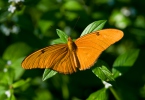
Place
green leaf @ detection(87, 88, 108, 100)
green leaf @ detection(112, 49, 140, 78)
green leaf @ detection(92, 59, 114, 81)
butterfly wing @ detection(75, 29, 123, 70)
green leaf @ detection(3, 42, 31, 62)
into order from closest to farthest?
butterfly wing @ detection(75, 29, 123, 70)
green leaf @ detection(92, 59, 114, 81)
green leaf @ detection(87, 88, 108, 100)
green leaf @ detection(112, 49, 140, 78)
green leaf @ detection(3, 42, 31, 62)

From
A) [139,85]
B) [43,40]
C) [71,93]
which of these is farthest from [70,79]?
[139,85]

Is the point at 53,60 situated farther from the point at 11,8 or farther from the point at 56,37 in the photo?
the point at 56,37

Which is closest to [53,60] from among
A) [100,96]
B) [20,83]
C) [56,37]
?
[100,96]

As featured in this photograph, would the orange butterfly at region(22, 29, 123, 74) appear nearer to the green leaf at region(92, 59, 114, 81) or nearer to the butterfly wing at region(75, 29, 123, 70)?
the butterfly wing at region(75, 29, 123, 70)

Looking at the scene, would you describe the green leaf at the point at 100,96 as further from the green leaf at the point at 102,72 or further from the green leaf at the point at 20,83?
the green leaf at the point at 20,83

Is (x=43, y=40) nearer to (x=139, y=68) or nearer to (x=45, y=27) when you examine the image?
(x=45, y=27)

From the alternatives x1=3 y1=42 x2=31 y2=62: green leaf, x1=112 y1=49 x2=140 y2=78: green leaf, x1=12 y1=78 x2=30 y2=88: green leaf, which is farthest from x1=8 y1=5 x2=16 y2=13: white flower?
x1=112 y1=49 x2=140 y2=78: green leaf

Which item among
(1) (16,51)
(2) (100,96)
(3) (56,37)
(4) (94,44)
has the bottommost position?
(2) (100,96)

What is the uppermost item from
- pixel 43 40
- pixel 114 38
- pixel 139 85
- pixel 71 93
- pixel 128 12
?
pixel 114 38
